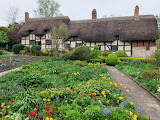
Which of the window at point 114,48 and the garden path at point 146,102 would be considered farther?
the window at point 114,48

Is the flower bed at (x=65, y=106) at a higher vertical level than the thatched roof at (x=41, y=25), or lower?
lower

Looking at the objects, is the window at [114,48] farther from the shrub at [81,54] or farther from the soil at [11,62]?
the soil at [11,62]

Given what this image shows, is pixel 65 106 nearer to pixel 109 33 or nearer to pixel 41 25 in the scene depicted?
pixel 109 33

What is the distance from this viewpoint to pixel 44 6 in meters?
27.1

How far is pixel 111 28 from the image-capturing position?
18297 mm

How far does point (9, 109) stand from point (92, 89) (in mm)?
2062

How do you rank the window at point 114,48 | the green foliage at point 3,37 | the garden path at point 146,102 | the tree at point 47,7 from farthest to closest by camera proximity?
the tree at point 47,7
the green foliage at point 3,37
the window at point 114,48
the garden path at point 146,102

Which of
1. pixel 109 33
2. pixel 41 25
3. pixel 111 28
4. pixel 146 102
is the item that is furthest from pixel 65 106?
pixel 41 25

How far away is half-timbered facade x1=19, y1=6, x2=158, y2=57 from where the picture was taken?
54.9ft

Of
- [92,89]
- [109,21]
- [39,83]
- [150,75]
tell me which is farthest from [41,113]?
[109,21]

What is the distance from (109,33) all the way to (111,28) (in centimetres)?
105

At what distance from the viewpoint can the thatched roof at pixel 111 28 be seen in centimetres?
1666

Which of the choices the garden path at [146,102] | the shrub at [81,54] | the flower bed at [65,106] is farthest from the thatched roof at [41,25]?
the garden path at [146,102]

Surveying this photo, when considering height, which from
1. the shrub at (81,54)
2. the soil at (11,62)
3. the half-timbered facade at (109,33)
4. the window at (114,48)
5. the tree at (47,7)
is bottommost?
the soil at (11,62)
